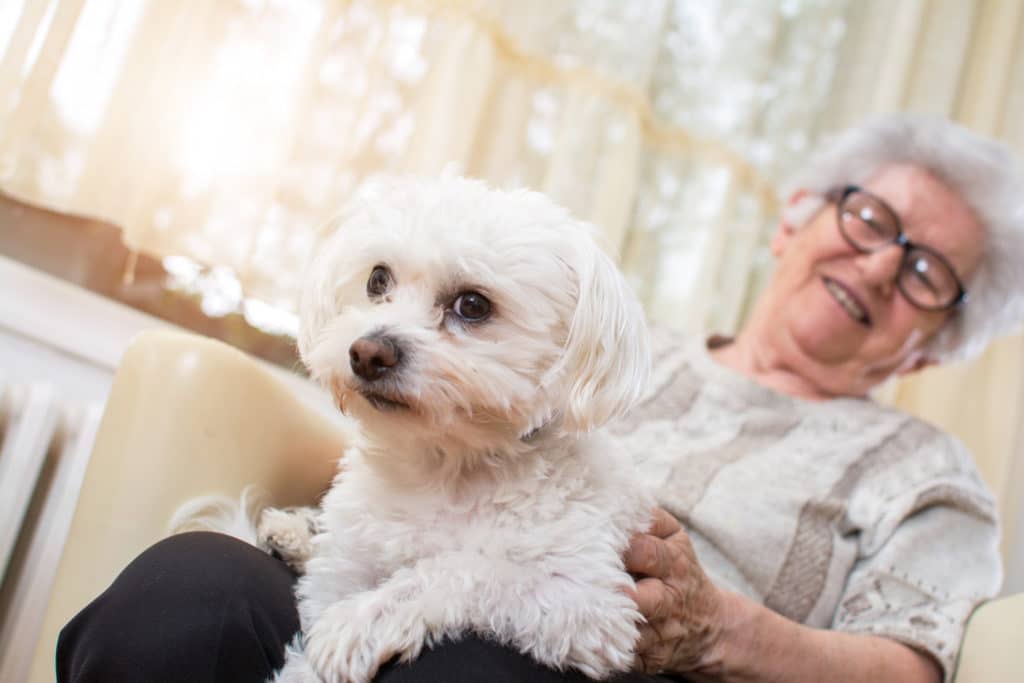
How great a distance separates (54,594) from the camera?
3.18 feet

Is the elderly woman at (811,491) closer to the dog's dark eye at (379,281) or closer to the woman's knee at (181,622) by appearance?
the woman's knee at (181,622)

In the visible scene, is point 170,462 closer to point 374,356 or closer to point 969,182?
point 374,356

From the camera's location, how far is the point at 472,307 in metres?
0.90

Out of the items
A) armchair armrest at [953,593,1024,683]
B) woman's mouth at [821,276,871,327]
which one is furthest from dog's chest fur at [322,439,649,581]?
woman's mouth at [821,276,871,327]

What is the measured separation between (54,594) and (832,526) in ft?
3.50

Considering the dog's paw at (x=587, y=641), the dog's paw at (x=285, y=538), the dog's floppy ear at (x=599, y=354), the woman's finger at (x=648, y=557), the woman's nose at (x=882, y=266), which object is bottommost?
the dog's paw at (x=285, y=538)

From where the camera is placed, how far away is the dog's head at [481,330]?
83 cm

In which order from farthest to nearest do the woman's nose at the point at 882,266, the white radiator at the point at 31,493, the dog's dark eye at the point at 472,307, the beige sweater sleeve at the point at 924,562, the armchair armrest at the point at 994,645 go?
the woman's nose at the point at 882,266, the white radiator at the point at 31,493, the beige sweater sleeve at the point at 924,562, the armchair armrest at the point at 994,645, the dog's dark eye at the point at 472,307

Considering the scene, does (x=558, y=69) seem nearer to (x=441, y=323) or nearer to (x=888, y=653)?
(x=441, y=323)

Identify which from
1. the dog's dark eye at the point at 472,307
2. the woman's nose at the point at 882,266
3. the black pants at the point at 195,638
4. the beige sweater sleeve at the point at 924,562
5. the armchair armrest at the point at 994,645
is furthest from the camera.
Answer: the woman's nose at the point at 882,266

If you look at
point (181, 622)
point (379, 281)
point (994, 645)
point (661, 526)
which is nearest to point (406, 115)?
point (379, 281)

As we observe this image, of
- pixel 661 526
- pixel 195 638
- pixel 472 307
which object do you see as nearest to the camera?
pixel 195 638

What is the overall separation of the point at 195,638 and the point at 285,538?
0.26m

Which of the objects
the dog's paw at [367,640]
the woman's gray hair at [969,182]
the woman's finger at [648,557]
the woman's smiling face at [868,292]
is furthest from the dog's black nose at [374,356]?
the woman's gray hair at [969,182]
